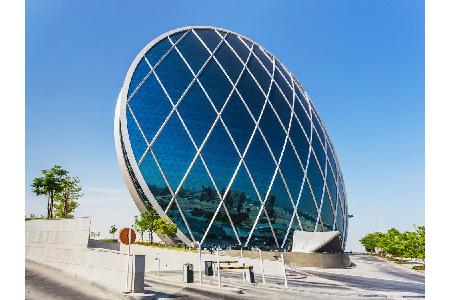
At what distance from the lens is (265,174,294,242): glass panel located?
4259 cm

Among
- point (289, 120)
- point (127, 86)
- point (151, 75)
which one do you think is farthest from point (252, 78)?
point (127, 86)

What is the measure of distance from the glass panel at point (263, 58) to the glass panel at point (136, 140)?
25628 millimetres

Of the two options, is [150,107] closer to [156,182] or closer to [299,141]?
[156,182]

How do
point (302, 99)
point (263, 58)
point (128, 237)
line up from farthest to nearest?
point (302, 99), point (263, 58), point (128, 237)

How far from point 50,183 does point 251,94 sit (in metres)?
28.6

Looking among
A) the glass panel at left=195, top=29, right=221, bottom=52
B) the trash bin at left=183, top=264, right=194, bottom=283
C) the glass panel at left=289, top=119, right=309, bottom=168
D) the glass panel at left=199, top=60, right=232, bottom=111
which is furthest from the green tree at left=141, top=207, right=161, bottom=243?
the glass panel at left=195, top=29, right=221, bottom=52

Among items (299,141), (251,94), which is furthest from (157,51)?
(299,141)

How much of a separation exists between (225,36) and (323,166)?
88.9ft

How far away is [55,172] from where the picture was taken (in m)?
37.0

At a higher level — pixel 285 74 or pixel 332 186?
pixel 285 74

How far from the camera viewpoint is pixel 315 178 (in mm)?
50969

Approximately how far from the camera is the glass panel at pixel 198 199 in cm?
3822

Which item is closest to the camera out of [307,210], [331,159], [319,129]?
[307,210]

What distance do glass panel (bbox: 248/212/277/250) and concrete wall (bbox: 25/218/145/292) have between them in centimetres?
2636
